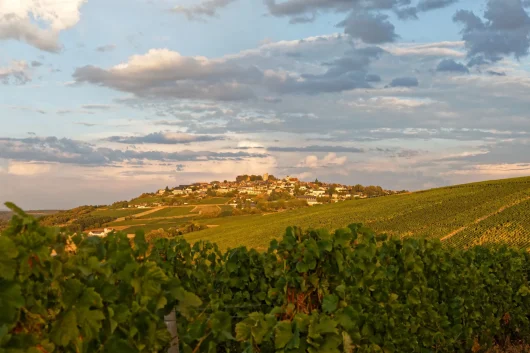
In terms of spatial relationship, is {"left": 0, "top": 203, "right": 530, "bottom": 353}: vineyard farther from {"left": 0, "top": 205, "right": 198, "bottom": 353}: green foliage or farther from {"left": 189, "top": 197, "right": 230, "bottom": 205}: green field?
{"left": 189, "top": 197, "right": 230, "bottom": 205}: green field

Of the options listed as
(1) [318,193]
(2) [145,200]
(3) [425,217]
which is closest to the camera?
(3) [425,217]

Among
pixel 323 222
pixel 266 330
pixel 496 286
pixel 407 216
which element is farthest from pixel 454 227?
pixel 266 330

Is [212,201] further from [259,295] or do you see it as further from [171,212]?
[259,295]

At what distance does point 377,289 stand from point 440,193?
5281 cm

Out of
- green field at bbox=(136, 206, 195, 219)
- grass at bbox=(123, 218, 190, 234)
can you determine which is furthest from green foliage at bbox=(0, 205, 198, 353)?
green field at bbox=(136, 206, 195, 219)

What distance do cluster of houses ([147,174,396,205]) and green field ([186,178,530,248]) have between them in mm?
25555

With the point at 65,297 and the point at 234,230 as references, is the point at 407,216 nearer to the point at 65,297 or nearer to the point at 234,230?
the point at 234,230

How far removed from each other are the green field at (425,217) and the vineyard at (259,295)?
81.5 feet

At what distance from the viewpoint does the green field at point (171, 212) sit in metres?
77.1

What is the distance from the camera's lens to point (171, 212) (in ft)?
260

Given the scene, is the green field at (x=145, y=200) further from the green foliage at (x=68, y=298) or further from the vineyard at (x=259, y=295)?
the green foliage at (x=68, y=298)

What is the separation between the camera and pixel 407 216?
48.2 metres

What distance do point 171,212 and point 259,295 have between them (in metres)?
74.2

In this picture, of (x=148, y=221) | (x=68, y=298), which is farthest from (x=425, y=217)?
(x=68, y=298)
